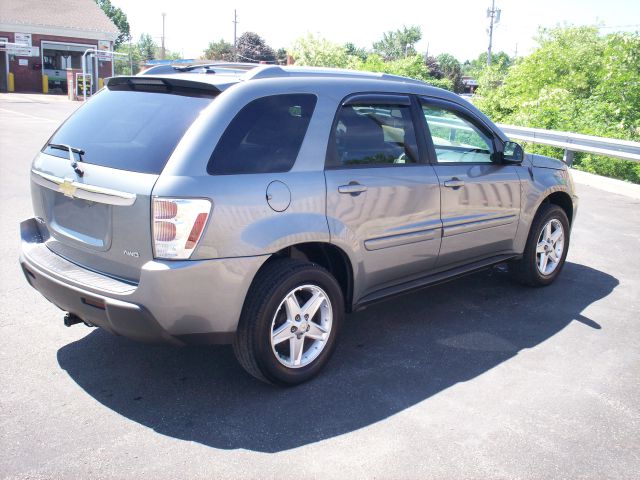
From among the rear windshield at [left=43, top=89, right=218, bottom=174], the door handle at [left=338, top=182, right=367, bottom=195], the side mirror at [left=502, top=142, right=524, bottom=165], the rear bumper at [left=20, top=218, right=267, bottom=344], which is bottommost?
the rear bumper at [left=20, top=218, right=267, bottom=344]

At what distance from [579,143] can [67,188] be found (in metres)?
10.4

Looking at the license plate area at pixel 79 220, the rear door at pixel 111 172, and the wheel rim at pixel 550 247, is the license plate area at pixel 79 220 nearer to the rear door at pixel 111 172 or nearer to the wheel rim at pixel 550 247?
the rear door at pixel 111 172

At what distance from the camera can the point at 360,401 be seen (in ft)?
12.0

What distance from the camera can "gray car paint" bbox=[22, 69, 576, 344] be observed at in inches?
128

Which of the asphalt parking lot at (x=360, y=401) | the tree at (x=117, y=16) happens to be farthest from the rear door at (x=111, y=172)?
the tree at (x=117, y=16)

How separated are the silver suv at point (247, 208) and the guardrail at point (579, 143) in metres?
7.25

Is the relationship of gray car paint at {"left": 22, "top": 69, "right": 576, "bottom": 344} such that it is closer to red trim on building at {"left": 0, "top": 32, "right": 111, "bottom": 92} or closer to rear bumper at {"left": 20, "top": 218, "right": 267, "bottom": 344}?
rear bumper at {"left": 20, "top": 218, "right": 267, "bottom": 344}

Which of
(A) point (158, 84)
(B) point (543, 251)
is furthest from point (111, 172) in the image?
(B) point (543, 251)

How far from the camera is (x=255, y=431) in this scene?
10.9ft

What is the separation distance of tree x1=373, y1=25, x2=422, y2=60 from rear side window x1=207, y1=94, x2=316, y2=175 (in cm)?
8359

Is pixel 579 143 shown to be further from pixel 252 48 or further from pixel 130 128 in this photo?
pixel 252 48

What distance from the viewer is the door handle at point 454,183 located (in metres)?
4.61

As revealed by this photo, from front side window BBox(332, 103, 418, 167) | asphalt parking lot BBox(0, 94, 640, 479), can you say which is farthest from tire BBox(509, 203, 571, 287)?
front side window BBox(332, 103, 418, 167)

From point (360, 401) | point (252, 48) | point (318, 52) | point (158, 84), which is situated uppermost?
point (252, 48)
